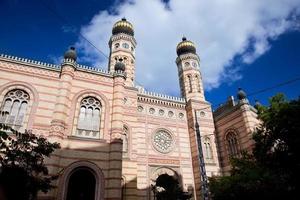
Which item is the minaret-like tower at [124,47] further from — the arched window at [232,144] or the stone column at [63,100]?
the arched window at [232,144]

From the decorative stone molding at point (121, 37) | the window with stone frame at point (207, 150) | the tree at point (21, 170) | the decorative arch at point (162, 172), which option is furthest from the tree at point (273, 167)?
the decorative stone molding at point (121, 37)

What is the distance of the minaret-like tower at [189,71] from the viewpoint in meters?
25.4

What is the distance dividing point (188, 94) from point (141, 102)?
5958mm

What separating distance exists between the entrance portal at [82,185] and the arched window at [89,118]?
2.21 m

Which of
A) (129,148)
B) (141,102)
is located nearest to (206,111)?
(141,102)

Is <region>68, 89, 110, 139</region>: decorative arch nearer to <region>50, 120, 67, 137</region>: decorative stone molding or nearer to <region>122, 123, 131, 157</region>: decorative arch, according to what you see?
<region>50, 120, 67, 137</region>: decorative stone molding

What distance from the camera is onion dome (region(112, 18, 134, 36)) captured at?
26591 millimetres

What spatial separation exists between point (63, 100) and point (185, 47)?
1712 cm

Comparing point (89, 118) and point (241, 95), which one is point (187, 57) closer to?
point (241, 95)

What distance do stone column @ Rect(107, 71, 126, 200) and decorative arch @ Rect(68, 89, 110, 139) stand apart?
1.69 feet

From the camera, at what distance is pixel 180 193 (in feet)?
52.3

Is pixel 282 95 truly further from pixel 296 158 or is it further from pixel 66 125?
pixel 66 125

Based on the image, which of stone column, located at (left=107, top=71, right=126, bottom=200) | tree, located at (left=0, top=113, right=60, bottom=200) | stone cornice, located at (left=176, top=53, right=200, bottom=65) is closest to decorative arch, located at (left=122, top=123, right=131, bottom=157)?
stone column, located at (left=107, top=71, right=126, bottom=200)

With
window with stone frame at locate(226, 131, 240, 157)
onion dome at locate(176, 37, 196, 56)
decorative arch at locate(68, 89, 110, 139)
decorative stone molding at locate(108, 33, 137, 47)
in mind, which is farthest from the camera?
onion dome at locate(176, 37, 196, 56)
